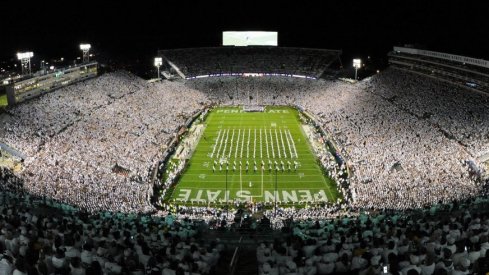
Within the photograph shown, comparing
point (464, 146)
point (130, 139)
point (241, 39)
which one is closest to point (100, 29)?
point (241, 39)

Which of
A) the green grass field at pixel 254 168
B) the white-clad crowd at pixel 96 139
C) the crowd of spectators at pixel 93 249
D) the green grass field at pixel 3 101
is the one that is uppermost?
the crowd of spectators at pixel 93 249

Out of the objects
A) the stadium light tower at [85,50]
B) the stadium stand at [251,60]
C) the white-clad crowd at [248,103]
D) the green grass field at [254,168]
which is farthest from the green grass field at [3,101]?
the stadium stand at [251,60]

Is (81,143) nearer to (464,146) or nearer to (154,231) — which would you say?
(154,231)

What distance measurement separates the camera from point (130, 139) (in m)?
31.1

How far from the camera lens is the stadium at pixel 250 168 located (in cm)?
882

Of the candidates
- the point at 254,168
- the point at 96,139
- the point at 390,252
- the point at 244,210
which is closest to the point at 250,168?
the point at 254,168

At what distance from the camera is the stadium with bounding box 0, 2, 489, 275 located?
8.82 metres

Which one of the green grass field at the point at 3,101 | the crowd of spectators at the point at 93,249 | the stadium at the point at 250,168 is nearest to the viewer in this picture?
the crowd of spectators at the point at 93,249

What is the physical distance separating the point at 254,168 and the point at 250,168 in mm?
294

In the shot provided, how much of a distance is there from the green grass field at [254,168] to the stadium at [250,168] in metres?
0.15

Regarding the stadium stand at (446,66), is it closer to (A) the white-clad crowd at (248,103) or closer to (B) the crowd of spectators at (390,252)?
(A) the white-clad crowd at (248,103)

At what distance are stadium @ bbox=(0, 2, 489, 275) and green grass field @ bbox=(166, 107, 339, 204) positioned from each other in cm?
15

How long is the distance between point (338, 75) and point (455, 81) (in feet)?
63.6

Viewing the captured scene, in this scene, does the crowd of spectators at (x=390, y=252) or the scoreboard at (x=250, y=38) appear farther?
the scoreboard at (x=250, y=38)
